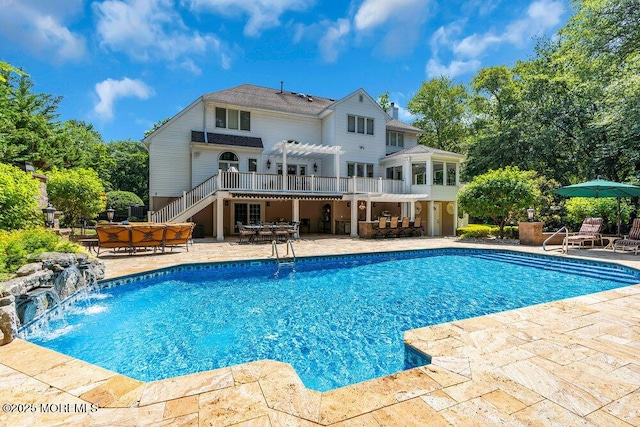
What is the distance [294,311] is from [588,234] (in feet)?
45.4

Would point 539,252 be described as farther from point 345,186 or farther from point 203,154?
point 203,154

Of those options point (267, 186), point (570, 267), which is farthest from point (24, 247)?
point (570, 267)

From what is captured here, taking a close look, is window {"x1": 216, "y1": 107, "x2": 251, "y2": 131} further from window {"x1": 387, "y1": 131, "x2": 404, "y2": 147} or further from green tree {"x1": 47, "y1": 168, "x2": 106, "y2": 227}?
window {"x1": 387, "y1": 131, "x2": 404, "y2": 147}

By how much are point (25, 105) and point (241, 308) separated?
2547cm

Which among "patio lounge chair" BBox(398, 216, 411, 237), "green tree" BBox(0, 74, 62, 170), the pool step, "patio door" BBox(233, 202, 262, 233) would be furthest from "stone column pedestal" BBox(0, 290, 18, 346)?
"green tree" BBox(0, 74, 62, 170)

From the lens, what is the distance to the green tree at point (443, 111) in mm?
30922

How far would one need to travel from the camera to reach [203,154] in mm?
16969

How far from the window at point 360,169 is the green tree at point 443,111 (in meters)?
14.0

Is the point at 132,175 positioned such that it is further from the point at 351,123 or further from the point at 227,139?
the point at 351,123

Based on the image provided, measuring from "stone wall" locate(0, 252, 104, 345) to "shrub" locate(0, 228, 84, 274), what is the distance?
0.83 ft

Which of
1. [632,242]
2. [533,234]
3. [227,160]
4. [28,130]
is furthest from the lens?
[28,130]

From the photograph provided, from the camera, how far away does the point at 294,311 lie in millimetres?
5875

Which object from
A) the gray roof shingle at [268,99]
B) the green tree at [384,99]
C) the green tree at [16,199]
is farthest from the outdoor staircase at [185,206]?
the green tree at [384,99]

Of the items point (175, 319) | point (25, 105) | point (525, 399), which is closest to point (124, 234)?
point (175, 319)
